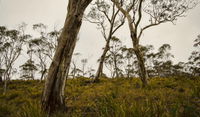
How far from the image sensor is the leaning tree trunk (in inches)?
159

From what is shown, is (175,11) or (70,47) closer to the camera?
(70,47)

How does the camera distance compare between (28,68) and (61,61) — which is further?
(28,68)

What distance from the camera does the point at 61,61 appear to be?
13.7 ft

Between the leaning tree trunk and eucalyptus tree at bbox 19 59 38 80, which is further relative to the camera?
eucalyptus tree at bbox 19 59 38 80

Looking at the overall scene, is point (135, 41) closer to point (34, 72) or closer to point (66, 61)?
point (66, 61)

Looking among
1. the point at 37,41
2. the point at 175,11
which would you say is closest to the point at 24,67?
the point at 37,41

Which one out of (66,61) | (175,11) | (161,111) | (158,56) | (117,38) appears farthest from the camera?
(158,56)

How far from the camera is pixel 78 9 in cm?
421

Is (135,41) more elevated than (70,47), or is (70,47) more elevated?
(135,41)

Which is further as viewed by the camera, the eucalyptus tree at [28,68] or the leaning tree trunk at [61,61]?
the eucalyptus tree at [28,68]

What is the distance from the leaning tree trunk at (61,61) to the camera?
405 cm

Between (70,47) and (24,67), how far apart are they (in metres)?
30.9

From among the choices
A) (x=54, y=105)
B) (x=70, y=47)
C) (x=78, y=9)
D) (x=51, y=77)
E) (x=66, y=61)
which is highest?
(x=78, y=9)

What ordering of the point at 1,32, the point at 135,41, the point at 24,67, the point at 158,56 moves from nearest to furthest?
the point at 135,41
the point at 1,32
the point at 24,67
the point at 158,56
